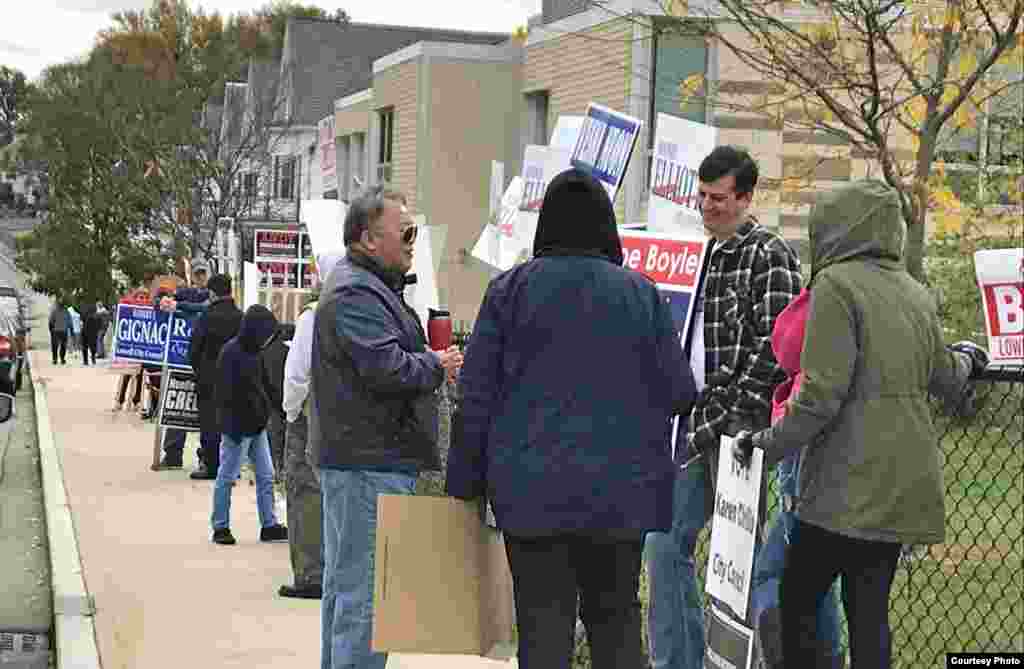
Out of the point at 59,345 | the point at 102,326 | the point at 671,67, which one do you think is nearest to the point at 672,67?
the point at 671,67

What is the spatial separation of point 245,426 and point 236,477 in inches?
15.0

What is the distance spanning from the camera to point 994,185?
15758mm

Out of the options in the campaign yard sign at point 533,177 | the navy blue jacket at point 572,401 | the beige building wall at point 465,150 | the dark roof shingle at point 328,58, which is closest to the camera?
the navy blue jacket at point 572,401

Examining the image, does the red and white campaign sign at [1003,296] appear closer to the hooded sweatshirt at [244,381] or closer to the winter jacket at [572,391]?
the winter jacket at [572,391]

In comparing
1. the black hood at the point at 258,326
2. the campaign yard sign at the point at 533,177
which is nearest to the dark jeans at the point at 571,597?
the campaign yard sign at the point at 533,177

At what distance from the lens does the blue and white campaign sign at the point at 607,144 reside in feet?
28.8

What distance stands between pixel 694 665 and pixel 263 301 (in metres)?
11.0

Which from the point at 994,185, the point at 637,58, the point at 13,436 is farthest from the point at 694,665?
the point at 13,436

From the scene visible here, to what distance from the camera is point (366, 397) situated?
605 cm

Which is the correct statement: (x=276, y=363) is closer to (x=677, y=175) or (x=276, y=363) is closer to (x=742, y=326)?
(x=677, y=175)

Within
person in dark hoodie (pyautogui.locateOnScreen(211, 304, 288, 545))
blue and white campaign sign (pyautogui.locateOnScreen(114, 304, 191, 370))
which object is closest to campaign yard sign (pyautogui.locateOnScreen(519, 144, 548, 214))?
person in dark hoodie (pyautogui.locateOnScreen(211, 304, 288, 545))

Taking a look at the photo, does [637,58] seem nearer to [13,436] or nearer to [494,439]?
[13,436]

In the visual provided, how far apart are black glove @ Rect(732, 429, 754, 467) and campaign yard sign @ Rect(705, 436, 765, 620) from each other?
0.02 m

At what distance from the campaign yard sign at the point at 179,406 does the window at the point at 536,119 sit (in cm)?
1095
